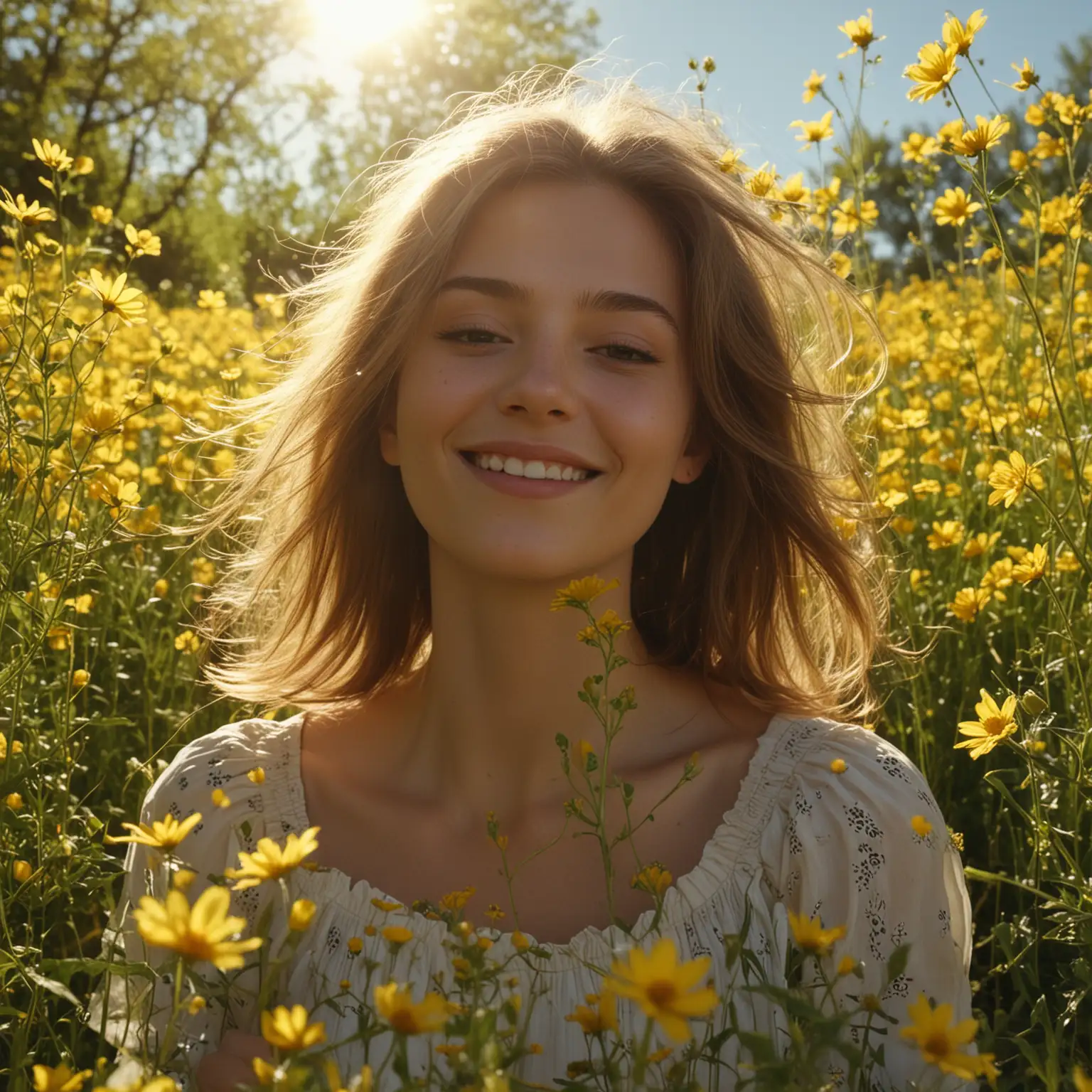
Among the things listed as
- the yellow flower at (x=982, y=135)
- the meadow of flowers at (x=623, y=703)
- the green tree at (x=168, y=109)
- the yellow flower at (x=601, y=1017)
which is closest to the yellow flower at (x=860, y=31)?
the meadow of flowers at (x=623, y=703)

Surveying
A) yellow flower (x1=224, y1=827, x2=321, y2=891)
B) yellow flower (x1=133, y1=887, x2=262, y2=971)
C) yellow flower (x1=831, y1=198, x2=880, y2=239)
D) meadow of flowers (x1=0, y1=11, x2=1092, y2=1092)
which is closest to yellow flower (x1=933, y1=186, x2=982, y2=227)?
meadow of flowers (x1=0, y1=11, x2=1092, y2=1092)

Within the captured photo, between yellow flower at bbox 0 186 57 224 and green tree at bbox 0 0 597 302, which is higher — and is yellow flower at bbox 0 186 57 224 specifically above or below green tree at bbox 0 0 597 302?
below

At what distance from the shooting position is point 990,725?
146cm

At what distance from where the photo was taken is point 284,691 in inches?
83.2

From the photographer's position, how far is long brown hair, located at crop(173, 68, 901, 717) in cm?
188

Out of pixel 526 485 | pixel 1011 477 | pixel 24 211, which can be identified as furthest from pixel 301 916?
pixel 24 211

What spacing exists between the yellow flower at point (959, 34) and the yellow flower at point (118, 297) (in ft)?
3.79

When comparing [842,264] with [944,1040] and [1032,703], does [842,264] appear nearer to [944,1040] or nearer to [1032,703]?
[1032,703]

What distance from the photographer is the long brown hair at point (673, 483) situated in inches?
74.1

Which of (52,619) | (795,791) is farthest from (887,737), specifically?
(52,619)

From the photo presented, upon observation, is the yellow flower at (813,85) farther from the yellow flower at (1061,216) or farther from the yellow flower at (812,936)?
the yellow flower at (812,936)

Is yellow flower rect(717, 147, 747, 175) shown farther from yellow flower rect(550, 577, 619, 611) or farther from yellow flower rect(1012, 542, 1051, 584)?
yellow flower rect(550, 577, 619, 611)

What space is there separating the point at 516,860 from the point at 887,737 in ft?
3.77

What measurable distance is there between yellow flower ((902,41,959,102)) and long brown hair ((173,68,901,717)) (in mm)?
340
